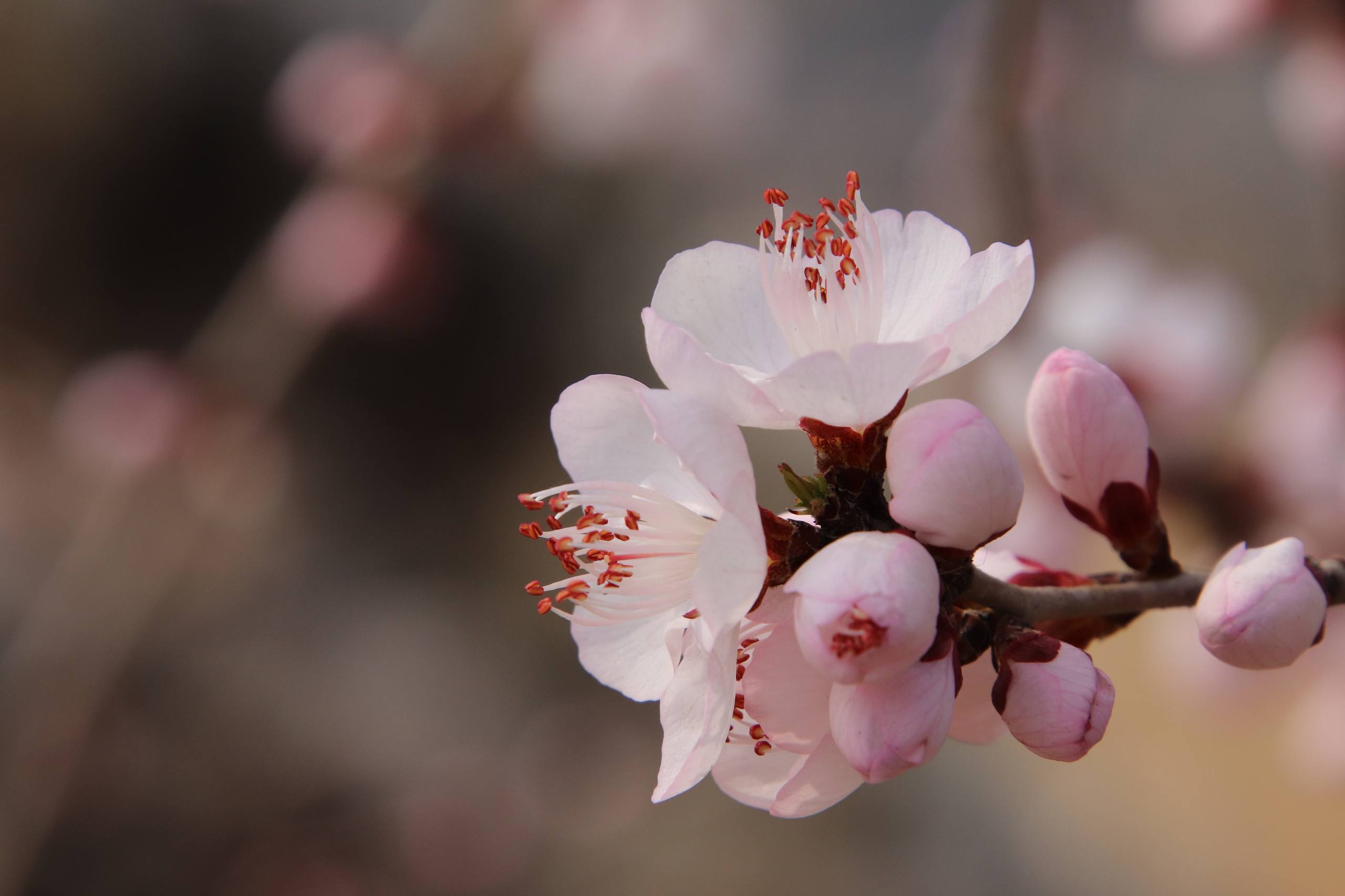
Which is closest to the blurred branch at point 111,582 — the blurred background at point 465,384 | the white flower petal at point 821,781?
the blurred background at point 465,384

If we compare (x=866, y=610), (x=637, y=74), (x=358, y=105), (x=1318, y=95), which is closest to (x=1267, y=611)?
(x=866, y=610)

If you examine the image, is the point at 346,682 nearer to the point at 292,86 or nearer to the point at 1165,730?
the point at 292,86

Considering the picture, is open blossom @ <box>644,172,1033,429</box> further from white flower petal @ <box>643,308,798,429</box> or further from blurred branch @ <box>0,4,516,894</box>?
blurred branch @ <box>0,4,516,894</box>

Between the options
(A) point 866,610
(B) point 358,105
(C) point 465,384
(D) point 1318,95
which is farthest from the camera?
(C) point 465,384

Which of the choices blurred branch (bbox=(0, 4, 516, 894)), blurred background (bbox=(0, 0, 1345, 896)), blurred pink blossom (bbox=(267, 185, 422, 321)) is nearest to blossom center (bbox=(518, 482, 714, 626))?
blurred background (bbox=(0, 0, 1345, 896))

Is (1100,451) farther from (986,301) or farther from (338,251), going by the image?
(338,251)

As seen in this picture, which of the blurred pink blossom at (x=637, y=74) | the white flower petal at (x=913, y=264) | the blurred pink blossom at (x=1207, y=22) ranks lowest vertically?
the white flower petal at (x=913, y=264)

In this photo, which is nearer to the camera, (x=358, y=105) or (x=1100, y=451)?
(x=1100, y=451)

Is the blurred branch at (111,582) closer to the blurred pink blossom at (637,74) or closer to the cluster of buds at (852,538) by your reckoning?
the blurred pink blossom at (637,74)
